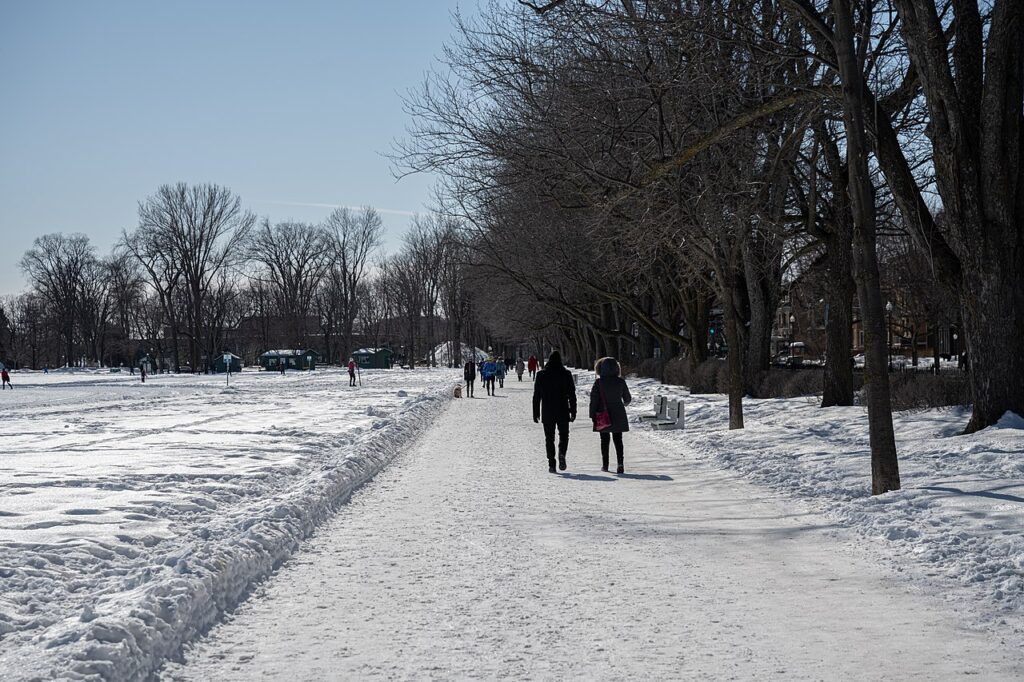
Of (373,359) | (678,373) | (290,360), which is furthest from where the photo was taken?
(373,359)

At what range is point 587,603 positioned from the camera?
19.6 ft

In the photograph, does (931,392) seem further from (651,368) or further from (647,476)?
(651,368)

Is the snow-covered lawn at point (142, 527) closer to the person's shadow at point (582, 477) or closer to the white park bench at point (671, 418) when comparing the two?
the person's shadow at point (582, 477)

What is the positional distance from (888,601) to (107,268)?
111645mm

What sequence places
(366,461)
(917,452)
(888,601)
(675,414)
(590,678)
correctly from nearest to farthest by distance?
(590,678), (888,601), (917,452), (366,461), (675,414)

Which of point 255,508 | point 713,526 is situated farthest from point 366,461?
point 713,526

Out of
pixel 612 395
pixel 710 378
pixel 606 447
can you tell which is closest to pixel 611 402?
pixel 612 395

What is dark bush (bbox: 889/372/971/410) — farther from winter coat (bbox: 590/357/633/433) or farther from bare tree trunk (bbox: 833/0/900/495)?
bare tree trunk (bbox: 833/0/900/495)

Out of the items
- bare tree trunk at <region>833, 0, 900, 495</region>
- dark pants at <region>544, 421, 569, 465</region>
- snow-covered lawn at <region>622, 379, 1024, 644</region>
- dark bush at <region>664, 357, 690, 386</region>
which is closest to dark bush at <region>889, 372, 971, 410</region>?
snow-covered lawn at <region>622, 379, 1024, 644</region>

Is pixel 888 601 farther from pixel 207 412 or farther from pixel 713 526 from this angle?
pixel 207 412

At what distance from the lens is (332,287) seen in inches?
4250

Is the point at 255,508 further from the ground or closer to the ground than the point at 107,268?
closer to the ground

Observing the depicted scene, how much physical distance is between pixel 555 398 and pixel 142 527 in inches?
284

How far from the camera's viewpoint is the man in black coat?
14.1m
